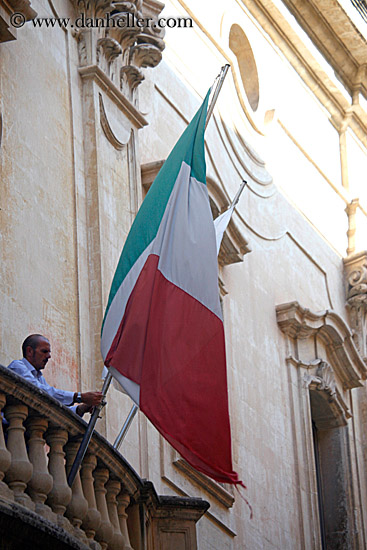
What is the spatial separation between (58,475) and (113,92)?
5.18m

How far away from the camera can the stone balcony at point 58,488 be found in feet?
23.3

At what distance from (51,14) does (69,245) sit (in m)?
2.02

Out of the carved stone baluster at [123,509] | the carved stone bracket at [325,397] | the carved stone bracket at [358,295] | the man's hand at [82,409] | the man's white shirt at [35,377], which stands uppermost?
the carved stone bracket at [358,295]

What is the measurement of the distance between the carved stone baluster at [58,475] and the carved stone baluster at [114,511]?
585mm

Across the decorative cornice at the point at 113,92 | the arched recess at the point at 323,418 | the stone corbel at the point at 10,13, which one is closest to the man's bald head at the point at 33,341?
the stone corbel at the point at 10,13

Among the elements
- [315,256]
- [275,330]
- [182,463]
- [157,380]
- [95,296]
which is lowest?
[157,380]

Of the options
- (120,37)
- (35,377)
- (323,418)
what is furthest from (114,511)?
(323,418)

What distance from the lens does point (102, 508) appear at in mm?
8055

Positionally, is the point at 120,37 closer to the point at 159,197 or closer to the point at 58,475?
the point at 159,197

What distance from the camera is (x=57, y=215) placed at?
10852 millimetres

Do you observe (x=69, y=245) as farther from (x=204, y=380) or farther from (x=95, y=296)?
(x=204, y=380)

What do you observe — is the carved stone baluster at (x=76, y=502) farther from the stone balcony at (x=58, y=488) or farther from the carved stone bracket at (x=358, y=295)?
the carved stone bracket at (x=358, y=295)

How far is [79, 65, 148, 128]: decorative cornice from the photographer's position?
11820 millimetres

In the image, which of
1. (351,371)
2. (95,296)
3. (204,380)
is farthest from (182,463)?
(351,371)
